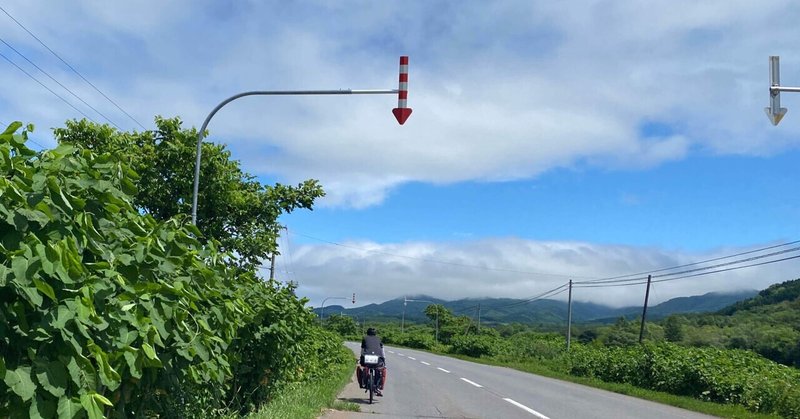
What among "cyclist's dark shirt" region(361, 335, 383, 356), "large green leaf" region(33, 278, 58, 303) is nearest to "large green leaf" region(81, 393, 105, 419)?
"large green leaf" region(33, 278, 58, 303)

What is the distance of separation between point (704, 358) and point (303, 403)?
17.5m

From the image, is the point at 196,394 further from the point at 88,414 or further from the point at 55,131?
the point at 55,131

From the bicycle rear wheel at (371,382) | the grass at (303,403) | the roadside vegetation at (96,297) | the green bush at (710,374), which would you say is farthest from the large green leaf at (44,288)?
the green bush at (710,374)

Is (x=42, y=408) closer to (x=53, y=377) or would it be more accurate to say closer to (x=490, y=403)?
(x=53, y=377)

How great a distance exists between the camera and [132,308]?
3.44m

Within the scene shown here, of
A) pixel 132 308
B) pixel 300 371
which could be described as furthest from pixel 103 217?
pixel 300 371

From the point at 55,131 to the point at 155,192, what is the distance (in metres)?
3.55

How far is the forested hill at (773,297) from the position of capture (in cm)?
4475

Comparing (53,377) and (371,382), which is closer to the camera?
(53,377)

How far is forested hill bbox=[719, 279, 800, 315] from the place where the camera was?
44.8 m

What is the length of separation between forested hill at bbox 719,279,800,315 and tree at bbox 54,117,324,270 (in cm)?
3793

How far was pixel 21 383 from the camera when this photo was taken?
2625mm

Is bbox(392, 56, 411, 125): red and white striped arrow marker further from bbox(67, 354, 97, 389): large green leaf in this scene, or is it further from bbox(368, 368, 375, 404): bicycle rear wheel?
bbox(368, 368, 375, 404): bicycle rear wheel

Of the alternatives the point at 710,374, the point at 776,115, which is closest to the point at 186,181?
the point at 776,115
